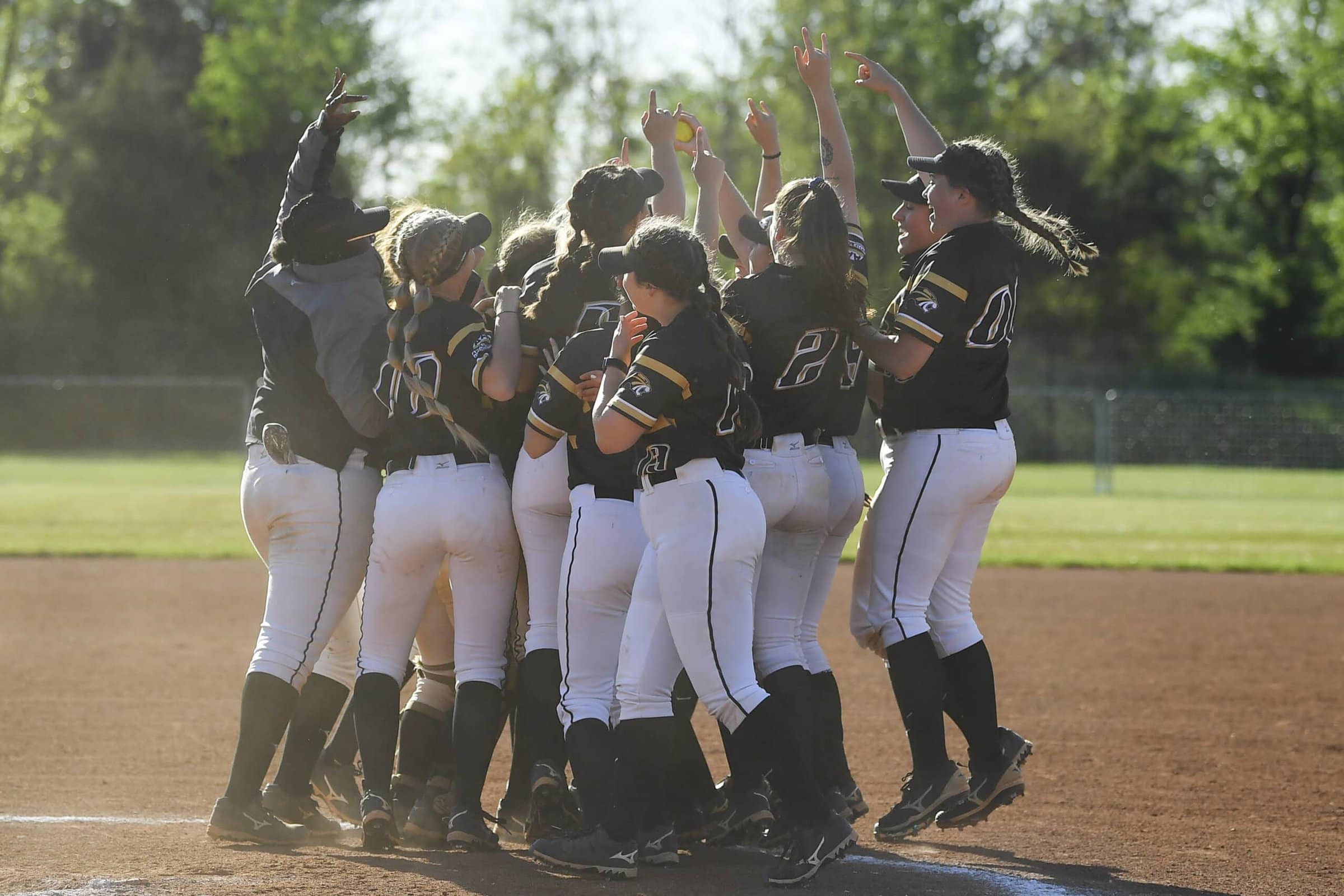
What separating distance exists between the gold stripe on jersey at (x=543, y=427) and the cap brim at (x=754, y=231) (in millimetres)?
852

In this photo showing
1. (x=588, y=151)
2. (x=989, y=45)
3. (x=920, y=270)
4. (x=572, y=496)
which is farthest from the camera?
(x=989, y=45)

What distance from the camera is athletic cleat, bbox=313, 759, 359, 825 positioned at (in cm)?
484

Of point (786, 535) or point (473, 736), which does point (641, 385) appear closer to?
point (786, 535)

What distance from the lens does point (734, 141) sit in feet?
129

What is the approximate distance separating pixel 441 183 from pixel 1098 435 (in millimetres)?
23690

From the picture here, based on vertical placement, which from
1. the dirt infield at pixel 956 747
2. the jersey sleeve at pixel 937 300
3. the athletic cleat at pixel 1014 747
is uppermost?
the jersey sleeve at pixel 937 300

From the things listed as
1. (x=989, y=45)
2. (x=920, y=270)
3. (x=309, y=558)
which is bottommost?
(x=309, y=558)

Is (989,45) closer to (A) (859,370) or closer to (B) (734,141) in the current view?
(B) (734,141)

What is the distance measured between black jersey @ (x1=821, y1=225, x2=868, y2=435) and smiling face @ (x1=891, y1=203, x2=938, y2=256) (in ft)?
0.86

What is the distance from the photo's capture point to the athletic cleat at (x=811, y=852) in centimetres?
Answer: 371

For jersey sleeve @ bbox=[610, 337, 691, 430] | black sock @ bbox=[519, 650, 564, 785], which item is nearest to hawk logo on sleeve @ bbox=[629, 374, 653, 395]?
jersey sleeve @ bbox=[610, 337, 691, 430]

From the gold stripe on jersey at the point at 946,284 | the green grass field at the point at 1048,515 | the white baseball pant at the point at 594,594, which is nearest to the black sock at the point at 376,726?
the white baseball pant at the point at 594,594

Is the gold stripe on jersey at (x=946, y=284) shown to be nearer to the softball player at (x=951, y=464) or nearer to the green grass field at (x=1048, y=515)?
the softball player at (x=951, y=464)

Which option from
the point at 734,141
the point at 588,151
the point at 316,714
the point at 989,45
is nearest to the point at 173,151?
the point at 588,151
